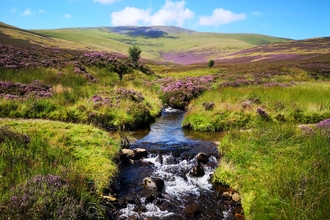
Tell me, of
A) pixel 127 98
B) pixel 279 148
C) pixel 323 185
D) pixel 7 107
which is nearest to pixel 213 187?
pixel 279 148

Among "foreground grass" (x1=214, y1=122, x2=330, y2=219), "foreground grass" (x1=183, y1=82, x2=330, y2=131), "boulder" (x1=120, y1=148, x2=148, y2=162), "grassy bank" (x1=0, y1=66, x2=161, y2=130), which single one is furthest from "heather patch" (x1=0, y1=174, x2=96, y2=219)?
"foreground grass" (x1=183, y1=82, x2=330, y2=131)

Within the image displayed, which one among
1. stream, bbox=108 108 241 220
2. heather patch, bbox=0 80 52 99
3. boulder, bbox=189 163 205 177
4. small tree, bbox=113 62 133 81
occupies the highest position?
small tree, bbox=113 62 133 81

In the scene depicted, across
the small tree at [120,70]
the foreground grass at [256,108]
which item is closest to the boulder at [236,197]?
the foreground grass at [256,108]

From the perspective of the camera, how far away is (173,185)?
8.46 m

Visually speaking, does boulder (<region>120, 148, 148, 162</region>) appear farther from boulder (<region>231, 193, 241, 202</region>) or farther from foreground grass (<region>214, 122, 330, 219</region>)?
boulder (<region>231, 193, 241, 202</region>)

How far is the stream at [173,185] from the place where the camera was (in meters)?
6.92

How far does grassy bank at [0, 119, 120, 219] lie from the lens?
15.4 ft

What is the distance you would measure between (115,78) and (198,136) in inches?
746

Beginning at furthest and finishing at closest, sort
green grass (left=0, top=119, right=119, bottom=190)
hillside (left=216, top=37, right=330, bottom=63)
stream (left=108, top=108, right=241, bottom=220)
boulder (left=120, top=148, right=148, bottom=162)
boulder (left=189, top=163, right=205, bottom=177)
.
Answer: hillside (left=216, top=37, right=330, bottom=63) → boulder (left=120, top=148, right=148, bottom=162) → boulder (left=189, top=163, right=205, bottom=177) → stream (left=108, top=108, right=241, bottom=220) → green grass (left=0, top=119, right=119, bottom=190)

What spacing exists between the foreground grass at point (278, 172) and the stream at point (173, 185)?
684mm

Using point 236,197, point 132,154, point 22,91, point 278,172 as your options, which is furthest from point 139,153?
point 22,91

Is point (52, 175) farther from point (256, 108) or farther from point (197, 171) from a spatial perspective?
point (256, 108)

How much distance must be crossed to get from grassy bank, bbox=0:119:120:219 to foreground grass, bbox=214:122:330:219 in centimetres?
411

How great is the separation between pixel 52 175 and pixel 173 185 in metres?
4.23
